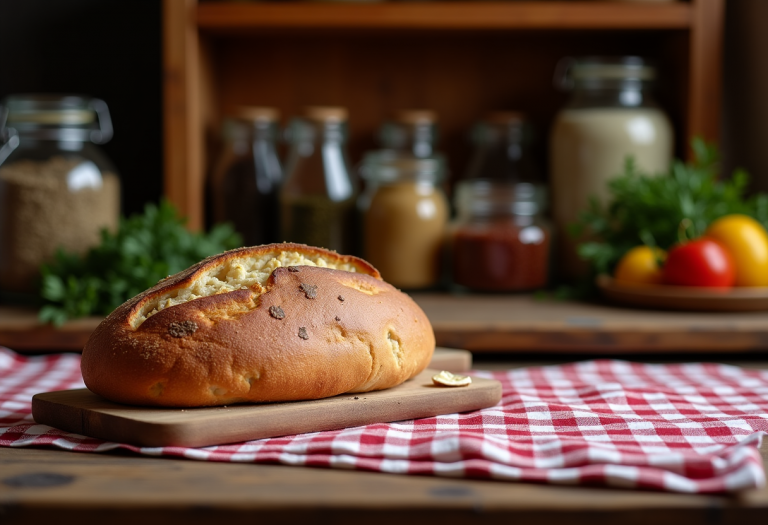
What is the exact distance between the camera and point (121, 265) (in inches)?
58.8

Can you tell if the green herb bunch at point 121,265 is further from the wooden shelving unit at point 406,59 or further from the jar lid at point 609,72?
the jar lid at point 609,72

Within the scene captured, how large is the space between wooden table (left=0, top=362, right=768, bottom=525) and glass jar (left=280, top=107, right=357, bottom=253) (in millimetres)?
1214

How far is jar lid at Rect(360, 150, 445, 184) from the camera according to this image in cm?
184

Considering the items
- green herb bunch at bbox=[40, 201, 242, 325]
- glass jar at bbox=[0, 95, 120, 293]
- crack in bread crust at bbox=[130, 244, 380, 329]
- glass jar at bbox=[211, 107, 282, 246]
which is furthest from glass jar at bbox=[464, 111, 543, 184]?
crack in bread crust at bbox=[130, 244, 380, 329]

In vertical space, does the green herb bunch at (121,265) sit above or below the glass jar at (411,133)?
below

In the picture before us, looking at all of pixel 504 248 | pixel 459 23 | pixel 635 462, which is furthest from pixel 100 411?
pixel 459 23

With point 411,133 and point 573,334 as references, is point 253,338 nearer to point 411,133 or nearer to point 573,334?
point 573,334

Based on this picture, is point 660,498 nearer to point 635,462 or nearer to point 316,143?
point 635,462

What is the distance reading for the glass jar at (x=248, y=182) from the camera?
1.92 metres

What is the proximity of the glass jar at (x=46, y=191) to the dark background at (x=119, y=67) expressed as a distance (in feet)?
1.16

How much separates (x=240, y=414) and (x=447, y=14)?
1263 mm

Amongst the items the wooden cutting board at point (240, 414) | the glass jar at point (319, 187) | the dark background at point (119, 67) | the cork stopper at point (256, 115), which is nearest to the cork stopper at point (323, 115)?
the glass jar at point (319, 187)

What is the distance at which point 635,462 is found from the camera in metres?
0.69

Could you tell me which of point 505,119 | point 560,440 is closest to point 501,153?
point 505,119
